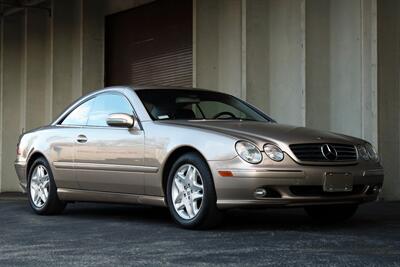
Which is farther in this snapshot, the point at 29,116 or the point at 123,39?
the point at 29,116

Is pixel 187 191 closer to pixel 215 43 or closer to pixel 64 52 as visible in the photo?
pixel 215 43

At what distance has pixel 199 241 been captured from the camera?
18.7 ft

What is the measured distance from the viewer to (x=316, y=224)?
698cm

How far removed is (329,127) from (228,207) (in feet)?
17.4

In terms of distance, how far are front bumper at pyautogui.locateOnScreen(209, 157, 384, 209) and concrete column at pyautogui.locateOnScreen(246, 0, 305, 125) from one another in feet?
17.3

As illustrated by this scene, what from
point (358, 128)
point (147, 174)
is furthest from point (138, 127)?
point (358, 128)

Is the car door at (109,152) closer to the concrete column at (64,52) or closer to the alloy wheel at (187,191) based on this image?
the alloy wheel at (187,191)

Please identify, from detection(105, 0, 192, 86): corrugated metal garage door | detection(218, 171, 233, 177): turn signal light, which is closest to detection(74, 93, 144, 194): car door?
detection(218, 171, 233, 177): turn signal light

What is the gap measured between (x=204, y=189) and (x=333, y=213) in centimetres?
163

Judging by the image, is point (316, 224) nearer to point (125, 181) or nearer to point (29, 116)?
point (125, 181)

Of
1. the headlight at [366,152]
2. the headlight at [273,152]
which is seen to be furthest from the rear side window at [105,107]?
the headlight at [366,152]

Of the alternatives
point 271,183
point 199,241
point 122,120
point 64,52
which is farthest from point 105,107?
point 64,52

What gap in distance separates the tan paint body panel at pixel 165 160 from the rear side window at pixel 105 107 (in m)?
0.08

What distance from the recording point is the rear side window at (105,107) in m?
7.62
